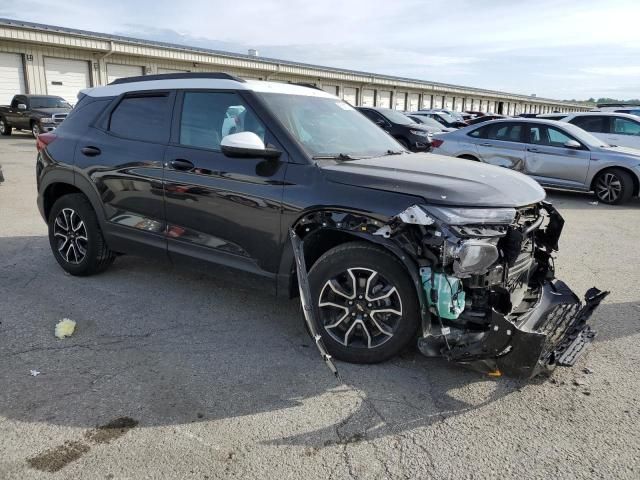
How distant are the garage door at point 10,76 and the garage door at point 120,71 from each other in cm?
415

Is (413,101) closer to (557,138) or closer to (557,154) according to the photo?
(557,138)

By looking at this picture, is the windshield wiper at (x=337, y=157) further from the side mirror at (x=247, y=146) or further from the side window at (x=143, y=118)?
the side window at (x=143, y=118)

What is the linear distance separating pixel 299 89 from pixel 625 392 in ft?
10.9

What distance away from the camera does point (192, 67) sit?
104ft

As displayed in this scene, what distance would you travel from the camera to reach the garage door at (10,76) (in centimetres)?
2448

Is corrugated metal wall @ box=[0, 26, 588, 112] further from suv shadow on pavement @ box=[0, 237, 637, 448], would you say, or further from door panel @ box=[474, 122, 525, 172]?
suv shadow on pavement @ box=[0, 237, 637, 448]

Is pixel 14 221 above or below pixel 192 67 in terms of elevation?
below

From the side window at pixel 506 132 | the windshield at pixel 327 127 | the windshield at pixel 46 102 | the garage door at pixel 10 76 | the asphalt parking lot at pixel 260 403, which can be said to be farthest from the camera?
the garage door at pixel 10 76

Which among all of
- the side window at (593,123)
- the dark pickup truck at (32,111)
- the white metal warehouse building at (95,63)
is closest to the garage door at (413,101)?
the white metal warehouse building at (95,63)

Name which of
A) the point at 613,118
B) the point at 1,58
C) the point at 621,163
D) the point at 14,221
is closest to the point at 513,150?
the point at 621,163


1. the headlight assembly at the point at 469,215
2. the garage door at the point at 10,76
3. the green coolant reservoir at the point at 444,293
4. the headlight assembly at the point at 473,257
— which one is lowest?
the green coolant reservoir at the point at 444,293

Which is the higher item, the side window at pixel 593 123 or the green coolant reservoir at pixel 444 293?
the side window at pixel 593 123

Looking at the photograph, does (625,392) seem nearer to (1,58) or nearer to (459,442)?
(459,442)

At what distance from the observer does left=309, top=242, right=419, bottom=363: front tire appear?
3.38 metres
